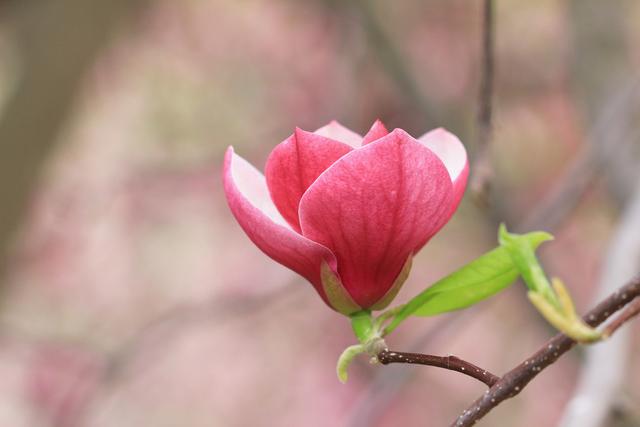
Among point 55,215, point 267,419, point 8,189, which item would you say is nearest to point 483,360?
point 267,419

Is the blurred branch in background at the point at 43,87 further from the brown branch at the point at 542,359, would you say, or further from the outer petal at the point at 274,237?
the brown branch at the point at 542,359

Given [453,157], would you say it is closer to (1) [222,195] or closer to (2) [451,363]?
(2) [451,363]

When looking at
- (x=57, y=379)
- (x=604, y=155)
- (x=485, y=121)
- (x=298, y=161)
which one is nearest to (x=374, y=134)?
(x=298, y=161)

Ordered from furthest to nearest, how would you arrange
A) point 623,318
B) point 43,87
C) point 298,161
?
point 43,87
point 298,161
point 623,318

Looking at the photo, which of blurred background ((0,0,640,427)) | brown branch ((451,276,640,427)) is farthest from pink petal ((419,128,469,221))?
blurred background ((0,0,640,427))

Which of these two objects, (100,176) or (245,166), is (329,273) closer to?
(245,166)

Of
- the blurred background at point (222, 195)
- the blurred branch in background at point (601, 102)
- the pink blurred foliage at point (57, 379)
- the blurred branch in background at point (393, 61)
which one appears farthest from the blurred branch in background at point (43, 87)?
the pink blurred foliage at point (57, 379)

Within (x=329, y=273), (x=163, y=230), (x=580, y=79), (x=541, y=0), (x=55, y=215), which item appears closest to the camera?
(x=329, y=273)
